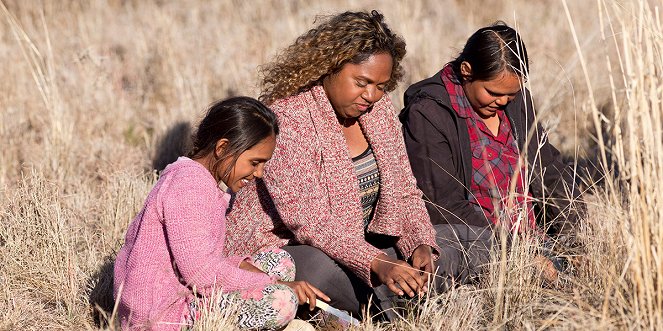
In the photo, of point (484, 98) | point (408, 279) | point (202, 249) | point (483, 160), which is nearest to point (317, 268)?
point (408, 279)

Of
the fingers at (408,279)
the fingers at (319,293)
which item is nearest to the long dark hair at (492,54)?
the fingers at (408,279)

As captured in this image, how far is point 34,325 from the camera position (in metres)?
3.70

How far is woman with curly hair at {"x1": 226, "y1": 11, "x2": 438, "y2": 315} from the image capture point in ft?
12.2

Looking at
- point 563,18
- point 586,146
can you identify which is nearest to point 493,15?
point 563,18

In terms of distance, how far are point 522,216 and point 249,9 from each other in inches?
228

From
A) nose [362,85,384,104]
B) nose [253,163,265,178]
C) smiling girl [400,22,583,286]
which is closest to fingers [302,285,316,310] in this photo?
nose [253,163,265,178]

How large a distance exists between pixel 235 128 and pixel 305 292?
667mm

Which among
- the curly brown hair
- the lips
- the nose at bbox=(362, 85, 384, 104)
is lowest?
the lips

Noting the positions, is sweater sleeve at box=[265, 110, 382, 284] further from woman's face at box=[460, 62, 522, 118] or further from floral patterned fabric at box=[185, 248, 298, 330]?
woman's face at box=[460, 62, 522, 118]

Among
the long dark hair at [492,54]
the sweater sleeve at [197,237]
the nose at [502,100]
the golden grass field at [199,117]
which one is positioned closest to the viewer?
the golden grass field at [199,117]

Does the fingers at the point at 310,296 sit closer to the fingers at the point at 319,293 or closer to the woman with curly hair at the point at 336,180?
the fingers at the point at 319,293

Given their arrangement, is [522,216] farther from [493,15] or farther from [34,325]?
[493,15]

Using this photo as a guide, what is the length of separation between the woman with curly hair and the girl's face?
0.74 feet

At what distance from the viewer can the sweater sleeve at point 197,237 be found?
3.31 m
